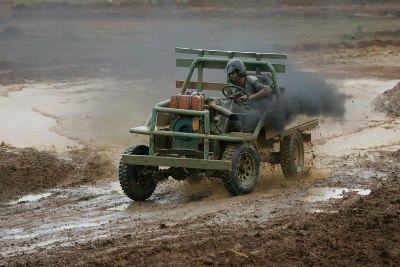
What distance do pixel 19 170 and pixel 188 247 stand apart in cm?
587

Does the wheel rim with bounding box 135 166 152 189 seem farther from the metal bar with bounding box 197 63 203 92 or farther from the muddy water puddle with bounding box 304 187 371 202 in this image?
the muddy water puddle with bounding box 304 187 371 202

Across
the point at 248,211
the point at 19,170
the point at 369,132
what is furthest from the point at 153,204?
the point at 369,132

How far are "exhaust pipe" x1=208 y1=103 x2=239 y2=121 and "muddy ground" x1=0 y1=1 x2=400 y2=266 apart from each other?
0.98 m

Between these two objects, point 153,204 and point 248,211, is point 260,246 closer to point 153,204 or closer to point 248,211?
point 248,211

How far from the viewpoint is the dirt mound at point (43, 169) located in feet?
45.8

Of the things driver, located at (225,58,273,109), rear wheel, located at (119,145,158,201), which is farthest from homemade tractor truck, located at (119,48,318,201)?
driver, located at (225,58,273,109)

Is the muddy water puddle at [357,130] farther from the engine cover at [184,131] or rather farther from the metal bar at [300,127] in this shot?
the engine cover at [184,131]

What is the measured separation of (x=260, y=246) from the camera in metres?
9.25

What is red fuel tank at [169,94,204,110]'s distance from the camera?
12.6m

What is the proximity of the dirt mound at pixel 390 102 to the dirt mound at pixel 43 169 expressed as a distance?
723 cm

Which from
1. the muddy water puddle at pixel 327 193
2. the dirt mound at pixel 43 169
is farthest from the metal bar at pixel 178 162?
the dirt mound at pixel 43 169

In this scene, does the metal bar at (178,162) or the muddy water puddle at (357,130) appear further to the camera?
the muddy water puddle at (357,130)

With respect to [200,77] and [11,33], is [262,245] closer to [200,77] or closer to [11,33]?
[200,77]

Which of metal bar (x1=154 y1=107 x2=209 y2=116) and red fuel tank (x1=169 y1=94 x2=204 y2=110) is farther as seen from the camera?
red fuel tank (x1=169 y1=94 x2=204 y2=110)
